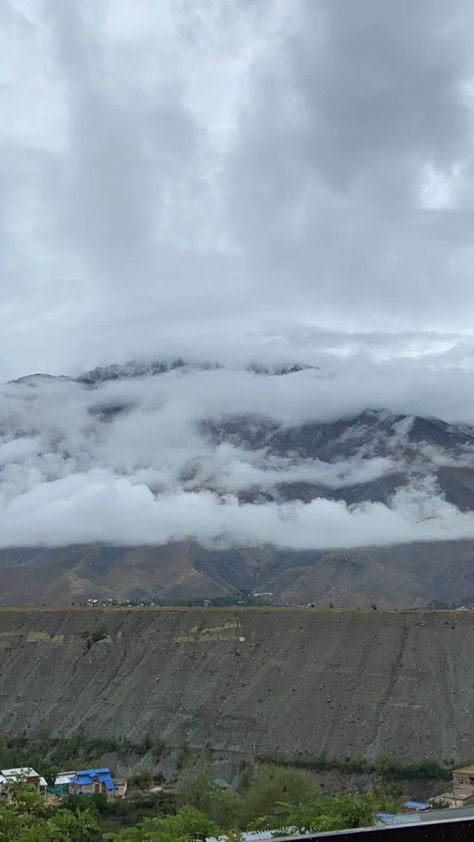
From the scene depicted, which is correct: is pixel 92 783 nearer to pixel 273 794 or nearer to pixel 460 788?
pixel 273 794

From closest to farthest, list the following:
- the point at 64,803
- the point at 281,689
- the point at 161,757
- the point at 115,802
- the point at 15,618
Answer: the point at 64,803 → the point at 115,802 → the point at 161,757 → the point at 281,689 → the point at 15,618

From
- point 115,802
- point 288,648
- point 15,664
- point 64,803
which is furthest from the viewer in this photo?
point 15,664

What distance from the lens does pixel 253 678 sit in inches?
4700

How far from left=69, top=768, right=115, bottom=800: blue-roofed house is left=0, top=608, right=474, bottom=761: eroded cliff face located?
15.6m

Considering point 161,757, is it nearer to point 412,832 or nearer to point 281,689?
point 281,689

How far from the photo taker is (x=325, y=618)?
131 meters

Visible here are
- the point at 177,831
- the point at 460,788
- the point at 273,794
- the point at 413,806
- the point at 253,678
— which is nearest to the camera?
the point at 177,831

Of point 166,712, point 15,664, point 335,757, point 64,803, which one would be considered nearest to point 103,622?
point 15,664

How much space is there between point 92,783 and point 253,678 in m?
31.7

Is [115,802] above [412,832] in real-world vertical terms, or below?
below

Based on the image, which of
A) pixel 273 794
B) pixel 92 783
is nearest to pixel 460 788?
pixel 273 794

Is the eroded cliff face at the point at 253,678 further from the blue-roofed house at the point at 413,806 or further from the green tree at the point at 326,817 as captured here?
the green tree at the point at 326,817

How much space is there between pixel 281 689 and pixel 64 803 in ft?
138

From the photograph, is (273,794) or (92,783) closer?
(273,794)
